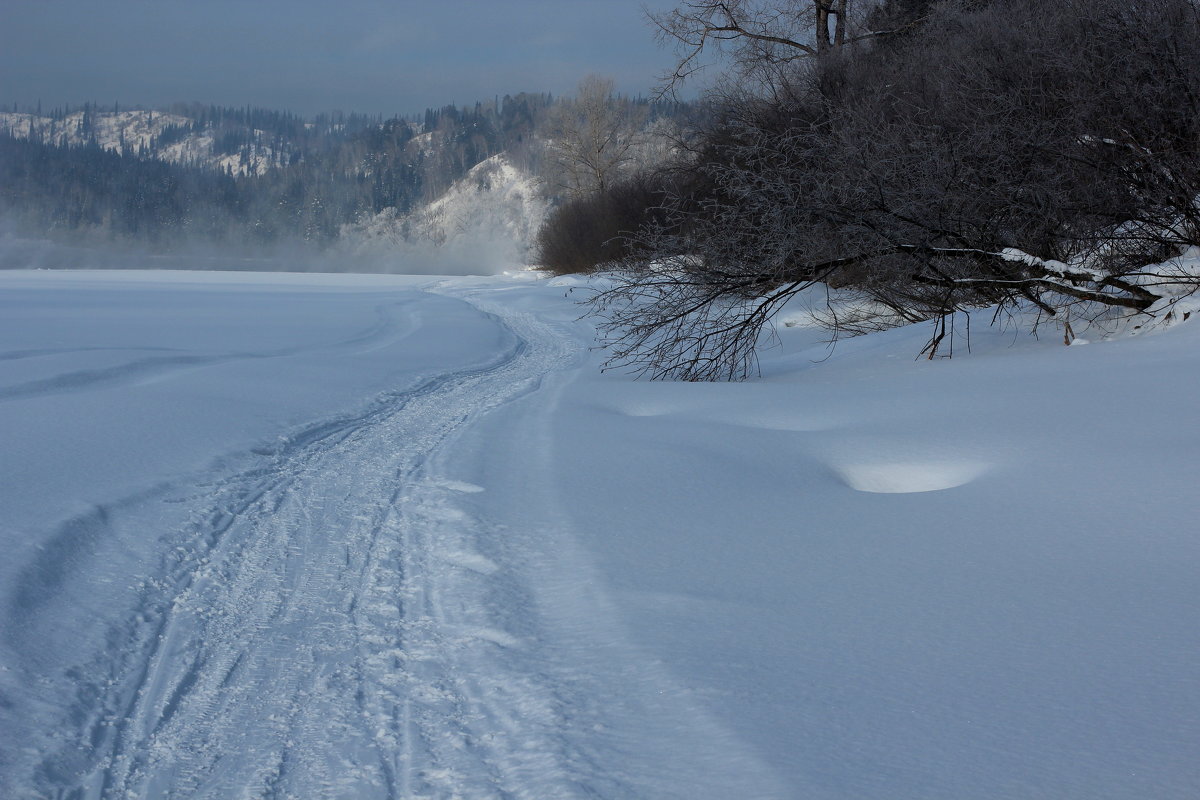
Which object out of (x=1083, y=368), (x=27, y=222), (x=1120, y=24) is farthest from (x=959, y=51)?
(x=27, y=222)

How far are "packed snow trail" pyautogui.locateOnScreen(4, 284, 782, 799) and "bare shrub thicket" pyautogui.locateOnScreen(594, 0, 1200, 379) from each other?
4888mm

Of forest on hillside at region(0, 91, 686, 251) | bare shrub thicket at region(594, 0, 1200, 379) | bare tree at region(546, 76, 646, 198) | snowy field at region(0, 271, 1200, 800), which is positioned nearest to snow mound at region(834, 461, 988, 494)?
snowy field at region(0, 271, 1200, 800)

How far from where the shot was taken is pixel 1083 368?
5715 millimetres

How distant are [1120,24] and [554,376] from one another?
22.2ft

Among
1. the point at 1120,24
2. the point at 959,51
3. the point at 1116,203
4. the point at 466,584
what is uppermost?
the point at 959,51

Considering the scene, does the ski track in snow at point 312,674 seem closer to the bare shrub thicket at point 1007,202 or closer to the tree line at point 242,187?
the bare shrub thicket at point 1007,202

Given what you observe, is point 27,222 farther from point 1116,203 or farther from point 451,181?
point 1116,203

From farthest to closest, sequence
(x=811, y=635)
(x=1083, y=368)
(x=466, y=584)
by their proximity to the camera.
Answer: (x=1083, y=368) → (x=466, y=584) → (x=811, y=635)

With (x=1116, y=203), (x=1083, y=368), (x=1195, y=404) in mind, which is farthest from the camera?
(x=1116, y=203)

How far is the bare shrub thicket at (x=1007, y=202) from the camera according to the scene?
23.6 ft

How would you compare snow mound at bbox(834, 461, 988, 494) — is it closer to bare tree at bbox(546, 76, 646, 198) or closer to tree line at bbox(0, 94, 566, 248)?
bare tree at bbox(546, 76, 646, 198)

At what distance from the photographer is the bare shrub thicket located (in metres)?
7.19

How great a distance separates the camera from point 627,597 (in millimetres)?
2955

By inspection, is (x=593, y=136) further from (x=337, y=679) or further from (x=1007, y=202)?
(x=337, y=679)
